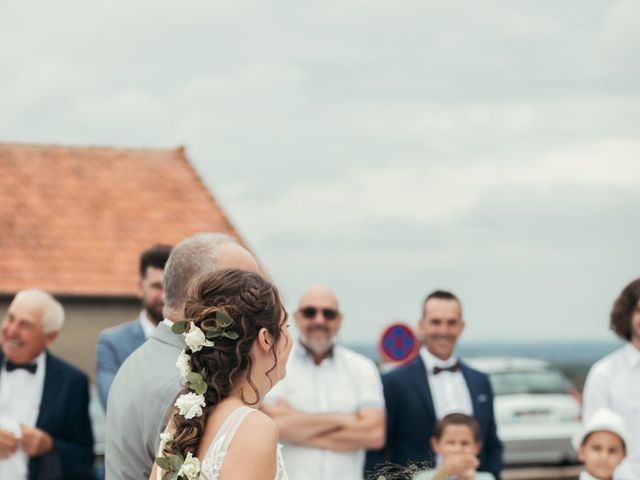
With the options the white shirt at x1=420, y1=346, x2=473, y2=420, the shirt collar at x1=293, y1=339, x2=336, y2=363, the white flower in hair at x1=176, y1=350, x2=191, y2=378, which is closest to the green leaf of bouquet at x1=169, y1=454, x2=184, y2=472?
the white flower in hair at x1=176, y1=350, x2=191, y2=378

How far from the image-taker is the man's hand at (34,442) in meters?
8.27

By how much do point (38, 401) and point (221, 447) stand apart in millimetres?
5086

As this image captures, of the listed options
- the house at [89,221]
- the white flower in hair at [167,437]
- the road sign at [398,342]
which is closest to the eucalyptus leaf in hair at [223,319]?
the white flower in hair at [167,437]

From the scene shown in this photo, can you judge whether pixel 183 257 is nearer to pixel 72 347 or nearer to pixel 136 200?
pixel 72 347

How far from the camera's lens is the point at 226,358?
382 centimetres

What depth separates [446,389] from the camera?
881 centimetres

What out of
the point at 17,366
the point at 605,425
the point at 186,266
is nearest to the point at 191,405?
the point at 186,266

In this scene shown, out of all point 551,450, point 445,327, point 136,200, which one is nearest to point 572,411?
point 551,450

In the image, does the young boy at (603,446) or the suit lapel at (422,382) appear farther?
the suit lapel at (422,382)

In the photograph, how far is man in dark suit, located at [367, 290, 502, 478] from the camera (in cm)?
862

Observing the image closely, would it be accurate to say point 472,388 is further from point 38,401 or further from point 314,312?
point 38,401

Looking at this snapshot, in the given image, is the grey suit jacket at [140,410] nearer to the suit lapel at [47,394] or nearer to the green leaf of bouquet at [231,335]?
the green leaf of bouquet at [231,335]

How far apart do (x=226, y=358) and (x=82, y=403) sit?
5010 millimetres

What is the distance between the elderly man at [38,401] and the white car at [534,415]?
11.5 m
